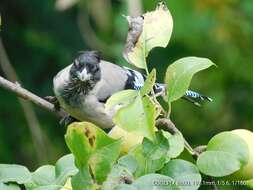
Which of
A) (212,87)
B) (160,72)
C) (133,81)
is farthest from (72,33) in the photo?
(133,81)

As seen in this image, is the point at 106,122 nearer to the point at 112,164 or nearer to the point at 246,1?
the point at 112,164

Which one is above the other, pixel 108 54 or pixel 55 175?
pixel 55 175

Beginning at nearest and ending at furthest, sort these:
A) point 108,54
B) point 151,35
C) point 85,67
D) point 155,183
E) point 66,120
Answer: point 155,183
point 151,35
point 85,67
point 66,120
point 108,54

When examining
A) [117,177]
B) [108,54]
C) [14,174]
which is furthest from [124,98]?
[108,54]

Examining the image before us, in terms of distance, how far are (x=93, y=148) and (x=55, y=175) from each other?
9.7 inches

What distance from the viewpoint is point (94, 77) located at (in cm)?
334

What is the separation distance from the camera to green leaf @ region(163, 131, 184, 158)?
175 centimetres

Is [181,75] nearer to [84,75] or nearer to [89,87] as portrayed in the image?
[84,75]

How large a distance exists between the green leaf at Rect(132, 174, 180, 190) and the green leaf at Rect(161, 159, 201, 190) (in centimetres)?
3

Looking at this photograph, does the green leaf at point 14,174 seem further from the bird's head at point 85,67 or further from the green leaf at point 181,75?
the bird's head at point 85,67

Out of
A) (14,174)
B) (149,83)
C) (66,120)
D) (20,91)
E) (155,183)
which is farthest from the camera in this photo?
(66,120)

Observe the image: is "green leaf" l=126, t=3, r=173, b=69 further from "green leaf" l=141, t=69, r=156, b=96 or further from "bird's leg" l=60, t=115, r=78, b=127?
"bird's leg" l=60, t=115, r=78, b=127

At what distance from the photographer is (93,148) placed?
5.46ft

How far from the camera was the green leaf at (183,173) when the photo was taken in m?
1.66
